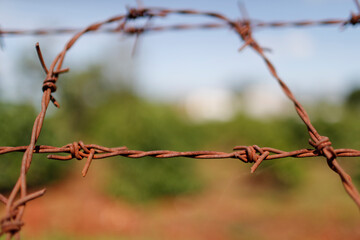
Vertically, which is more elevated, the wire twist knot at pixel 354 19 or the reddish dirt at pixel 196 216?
the reddish dirt at pixel 196 216

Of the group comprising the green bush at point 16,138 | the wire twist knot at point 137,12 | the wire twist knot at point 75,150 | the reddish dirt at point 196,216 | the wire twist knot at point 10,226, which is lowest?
the wire twist knot at point 10,226

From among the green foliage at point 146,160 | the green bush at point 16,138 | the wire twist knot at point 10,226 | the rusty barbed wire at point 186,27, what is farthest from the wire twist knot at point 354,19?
the green foliage at point 146,160

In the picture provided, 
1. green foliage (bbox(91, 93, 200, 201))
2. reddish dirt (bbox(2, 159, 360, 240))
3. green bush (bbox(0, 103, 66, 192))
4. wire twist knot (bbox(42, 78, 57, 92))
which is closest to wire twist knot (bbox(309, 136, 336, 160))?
wire twist knot (bbox(42, 78, 57, 92))

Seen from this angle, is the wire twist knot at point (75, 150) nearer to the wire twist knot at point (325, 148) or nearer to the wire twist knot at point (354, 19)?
the wire twist knot at point (325, 148)

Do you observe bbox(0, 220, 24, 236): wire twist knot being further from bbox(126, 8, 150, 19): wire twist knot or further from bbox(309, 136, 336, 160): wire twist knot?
bbox(126, 8, 150, 19): wire twist knot

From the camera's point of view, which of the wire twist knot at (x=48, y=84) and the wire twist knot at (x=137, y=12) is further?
the wire twist knot at (x=137, y=12)

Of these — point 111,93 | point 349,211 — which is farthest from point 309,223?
point 111,93

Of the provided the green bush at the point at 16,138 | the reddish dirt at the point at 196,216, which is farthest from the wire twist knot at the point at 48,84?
the green bush at the point at 16,138

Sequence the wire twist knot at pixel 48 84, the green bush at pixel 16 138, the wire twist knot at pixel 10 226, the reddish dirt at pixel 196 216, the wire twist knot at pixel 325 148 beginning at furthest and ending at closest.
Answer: the green bush at pixel 16 138 → the reddish dirt at pixel 196 216 → the wire twist knot at pixel 48 84 → the wire twist knot at pixel 325 148 → the wire twist knot at pixel 10 226

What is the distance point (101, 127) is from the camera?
27.4 ft

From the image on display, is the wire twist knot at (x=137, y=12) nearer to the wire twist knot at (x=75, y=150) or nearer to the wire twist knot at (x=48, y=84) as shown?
the wire twist knot at (x=48, y=84)

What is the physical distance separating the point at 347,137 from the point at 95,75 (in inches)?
613

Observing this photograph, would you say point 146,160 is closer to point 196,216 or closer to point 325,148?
A: point 196,216

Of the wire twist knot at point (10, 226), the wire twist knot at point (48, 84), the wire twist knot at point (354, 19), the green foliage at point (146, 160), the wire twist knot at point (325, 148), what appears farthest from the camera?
the green foliage at point (146, 160)
